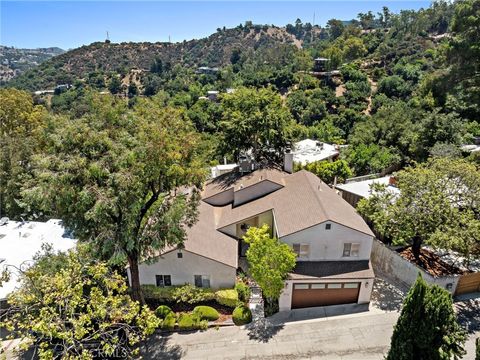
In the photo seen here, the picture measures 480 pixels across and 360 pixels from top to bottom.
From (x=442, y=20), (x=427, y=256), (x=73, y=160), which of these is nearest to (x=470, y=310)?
(x=427, y=256)

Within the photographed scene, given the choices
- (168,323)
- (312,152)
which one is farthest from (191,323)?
(312,152)

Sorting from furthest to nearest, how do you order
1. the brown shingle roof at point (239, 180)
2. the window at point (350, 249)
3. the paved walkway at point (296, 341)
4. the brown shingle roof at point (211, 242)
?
the brown shingle roof at point (239, 180) < the brown shingle roof at point (211, 242) < the window at point (350, 249) < the paved walkway at point (296, 341)

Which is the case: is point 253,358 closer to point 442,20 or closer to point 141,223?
point 141,223

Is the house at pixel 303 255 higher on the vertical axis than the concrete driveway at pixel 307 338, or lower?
higher

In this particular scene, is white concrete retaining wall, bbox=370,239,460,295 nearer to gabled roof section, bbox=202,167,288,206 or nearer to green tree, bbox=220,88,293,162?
gabled roof section, bbox=202,167,288,206

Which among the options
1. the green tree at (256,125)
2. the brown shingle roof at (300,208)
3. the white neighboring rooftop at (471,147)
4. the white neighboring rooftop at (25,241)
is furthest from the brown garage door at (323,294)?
the white neighboring rooftop at (471,147)

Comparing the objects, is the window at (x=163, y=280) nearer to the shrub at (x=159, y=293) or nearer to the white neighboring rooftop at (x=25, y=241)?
the shrub at (x=159, y=293)
